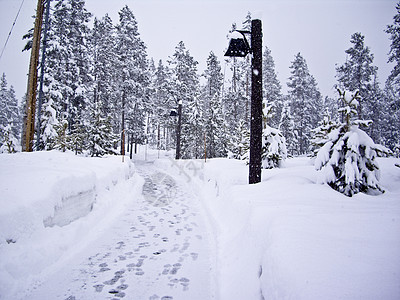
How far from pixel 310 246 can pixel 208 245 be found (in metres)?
3.15

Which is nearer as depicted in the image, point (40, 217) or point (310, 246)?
point (310, 246)

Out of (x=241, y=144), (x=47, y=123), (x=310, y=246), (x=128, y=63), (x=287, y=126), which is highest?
(x=128, y=63)

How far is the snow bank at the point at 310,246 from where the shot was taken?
1.96 meters

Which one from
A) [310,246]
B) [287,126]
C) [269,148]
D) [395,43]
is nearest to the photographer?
[310,246]

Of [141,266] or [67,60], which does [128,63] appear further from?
[141,266]

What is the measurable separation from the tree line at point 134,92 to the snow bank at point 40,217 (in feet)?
22.4

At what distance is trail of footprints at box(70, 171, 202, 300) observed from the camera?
3.65 m

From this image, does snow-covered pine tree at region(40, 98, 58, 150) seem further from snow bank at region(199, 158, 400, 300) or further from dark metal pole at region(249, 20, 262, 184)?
snow bank at region(199, 158, 400, 300)

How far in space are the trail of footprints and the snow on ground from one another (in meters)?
0.02

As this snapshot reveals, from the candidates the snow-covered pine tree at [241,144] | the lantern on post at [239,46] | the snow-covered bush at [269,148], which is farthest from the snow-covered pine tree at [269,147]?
the lantern on post at [239,46]

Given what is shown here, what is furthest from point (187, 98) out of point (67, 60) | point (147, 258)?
point (147, 258)

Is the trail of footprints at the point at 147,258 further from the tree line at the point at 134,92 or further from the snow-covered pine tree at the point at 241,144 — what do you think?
the snow-covered pine tree at the point at 241,144

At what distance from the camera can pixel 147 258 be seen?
4512 mm

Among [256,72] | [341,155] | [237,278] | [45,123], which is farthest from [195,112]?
[237,278]
